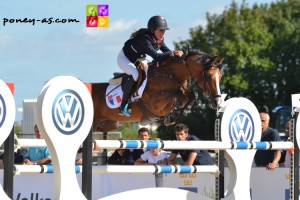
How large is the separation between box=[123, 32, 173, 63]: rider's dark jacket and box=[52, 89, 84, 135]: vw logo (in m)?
4.40

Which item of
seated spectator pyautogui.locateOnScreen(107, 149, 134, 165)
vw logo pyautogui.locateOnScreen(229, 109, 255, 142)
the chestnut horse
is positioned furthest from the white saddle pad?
vw logo pyautogui.locateOnScreen(229, 109, 255, 142)

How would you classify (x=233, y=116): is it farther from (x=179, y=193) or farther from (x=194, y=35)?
(x=194, y=35)

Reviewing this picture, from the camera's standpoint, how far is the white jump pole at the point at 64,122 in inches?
177

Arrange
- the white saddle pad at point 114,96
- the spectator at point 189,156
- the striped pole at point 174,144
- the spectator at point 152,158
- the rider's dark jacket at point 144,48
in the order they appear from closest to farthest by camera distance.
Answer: the striped pole at point 174,144, the spectator at point 189,156, the spectator at point 152,158, the rider's dark jacket at point 144,48, the white saddle pad at point 114,96

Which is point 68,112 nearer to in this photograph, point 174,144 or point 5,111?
point 5,111

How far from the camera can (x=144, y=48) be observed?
29.8ft

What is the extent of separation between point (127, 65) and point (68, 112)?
4.85 m

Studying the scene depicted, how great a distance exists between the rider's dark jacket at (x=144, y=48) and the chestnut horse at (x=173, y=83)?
0.24 meters

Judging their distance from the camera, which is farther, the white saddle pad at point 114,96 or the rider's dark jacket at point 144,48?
the white saddle pad at point 114,96

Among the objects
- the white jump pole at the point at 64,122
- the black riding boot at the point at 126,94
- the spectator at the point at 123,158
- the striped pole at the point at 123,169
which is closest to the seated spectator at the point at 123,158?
the spectator at the point at 123,158

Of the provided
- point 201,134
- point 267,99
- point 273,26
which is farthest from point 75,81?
point 273,26

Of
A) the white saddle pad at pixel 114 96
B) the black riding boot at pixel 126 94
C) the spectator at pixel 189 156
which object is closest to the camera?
the spectator at pixel 189 156

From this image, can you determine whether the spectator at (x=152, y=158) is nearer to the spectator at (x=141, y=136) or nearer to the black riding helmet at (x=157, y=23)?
the spectator at (x=141, y=136)

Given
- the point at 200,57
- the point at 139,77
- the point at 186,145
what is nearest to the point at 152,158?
the point at 139,77
